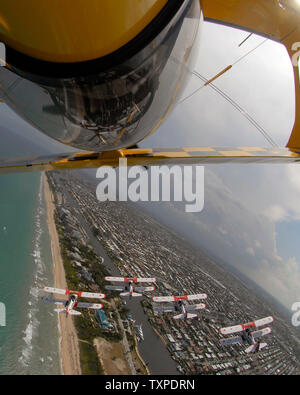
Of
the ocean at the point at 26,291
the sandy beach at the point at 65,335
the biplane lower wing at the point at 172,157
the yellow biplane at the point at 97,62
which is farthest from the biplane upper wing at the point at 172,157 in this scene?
the sandy beach at the point at 65,335

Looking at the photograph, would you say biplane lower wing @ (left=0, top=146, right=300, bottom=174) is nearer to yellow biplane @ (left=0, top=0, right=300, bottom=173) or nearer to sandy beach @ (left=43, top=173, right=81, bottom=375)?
yellow biplane @ (left=0, top=0, right=300, bottom=173)

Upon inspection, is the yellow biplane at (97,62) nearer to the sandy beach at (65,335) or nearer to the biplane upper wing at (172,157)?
the biplane upper wing at (172,157)

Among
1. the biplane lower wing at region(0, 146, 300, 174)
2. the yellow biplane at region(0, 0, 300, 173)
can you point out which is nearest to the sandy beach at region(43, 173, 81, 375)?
the biplane lower wing at region(0, 146, 300, 174)

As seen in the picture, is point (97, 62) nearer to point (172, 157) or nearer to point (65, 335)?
point (172, 157)
